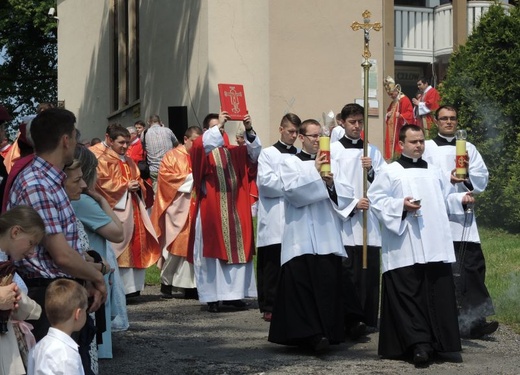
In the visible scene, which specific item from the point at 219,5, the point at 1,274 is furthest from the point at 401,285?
the point at 219,5

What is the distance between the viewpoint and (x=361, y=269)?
1071cm

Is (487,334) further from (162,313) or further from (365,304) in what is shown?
(162,313)

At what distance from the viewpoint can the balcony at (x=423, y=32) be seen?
27.8 metres

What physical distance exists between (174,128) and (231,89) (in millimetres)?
9188

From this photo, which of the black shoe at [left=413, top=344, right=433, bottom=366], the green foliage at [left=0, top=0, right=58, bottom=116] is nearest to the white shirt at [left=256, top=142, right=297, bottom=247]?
the black shoe at [left=413, top=344, right=433, bottom=366]

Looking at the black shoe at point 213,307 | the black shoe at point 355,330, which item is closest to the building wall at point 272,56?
the black shoe at point 213,307

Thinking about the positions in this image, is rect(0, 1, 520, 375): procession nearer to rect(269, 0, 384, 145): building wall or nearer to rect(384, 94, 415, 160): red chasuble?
rect(384, 94, 415, 160): red chasuble

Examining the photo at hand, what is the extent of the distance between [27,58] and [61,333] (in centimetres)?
3573

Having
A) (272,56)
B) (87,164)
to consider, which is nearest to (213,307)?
(87,164)

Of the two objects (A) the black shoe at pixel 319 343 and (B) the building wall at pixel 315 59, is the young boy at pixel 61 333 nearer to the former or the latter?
(A) the black shoe at pixel 319 343

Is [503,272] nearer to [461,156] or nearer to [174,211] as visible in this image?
[174,211]

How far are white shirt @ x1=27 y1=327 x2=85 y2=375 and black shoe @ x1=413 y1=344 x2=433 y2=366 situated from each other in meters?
3.97

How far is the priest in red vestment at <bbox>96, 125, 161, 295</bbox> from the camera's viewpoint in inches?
489

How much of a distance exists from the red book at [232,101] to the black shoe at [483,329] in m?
3.32
